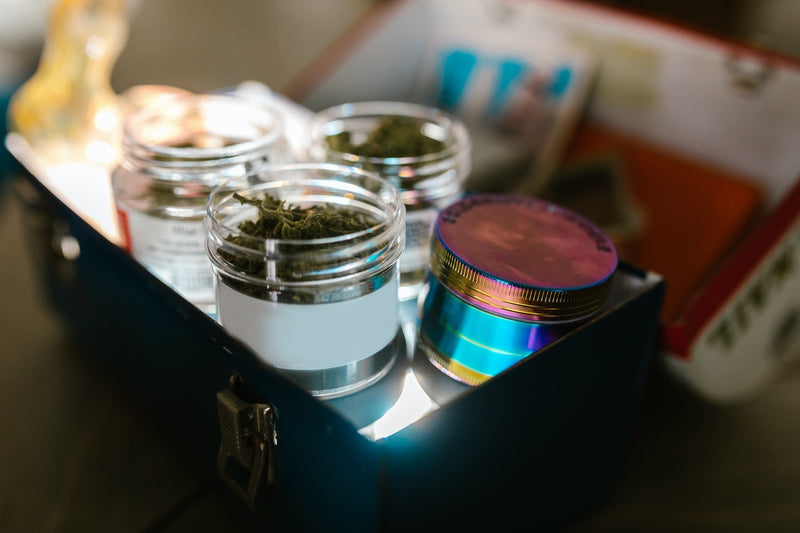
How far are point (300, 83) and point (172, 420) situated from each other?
563 millimetres

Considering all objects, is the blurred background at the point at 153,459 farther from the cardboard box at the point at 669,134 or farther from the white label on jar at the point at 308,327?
the white label on jar at the point at 308,327

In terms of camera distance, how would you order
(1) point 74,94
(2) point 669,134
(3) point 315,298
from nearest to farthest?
(3) point 315,298
(1) point 74,94
(2) point 669,134

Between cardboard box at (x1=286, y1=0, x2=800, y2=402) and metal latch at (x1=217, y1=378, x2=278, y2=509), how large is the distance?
0.33 metres

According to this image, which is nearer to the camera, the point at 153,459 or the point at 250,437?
the point at 250,437

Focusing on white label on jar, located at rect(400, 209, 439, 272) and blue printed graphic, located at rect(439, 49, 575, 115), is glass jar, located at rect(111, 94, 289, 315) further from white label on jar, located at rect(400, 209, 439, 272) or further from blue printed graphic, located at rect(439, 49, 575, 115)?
blue printed graphic, located at rect(439, 49, 575, 115)

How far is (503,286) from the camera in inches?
17.2

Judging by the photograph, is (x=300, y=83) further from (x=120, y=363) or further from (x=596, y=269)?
(x=596, y=269)

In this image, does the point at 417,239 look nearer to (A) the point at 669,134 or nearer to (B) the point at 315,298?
(B) the point at 315,298

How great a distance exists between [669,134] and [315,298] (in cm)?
62

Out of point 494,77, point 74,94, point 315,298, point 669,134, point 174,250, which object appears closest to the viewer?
point 315,298

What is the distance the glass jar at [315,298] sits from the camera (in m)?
0.43

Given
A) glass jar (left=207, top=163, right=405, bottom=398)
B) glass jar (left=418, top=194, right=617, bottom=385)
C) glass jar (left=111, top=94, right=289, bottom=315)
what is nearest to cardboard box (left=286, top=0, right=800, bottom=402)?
glass jar (left=418, top=194, right=617, bottom=385)

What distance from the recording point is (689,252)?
80 centimetres

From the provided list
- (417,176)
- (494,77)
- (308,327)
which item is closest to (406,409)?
(308,327)
